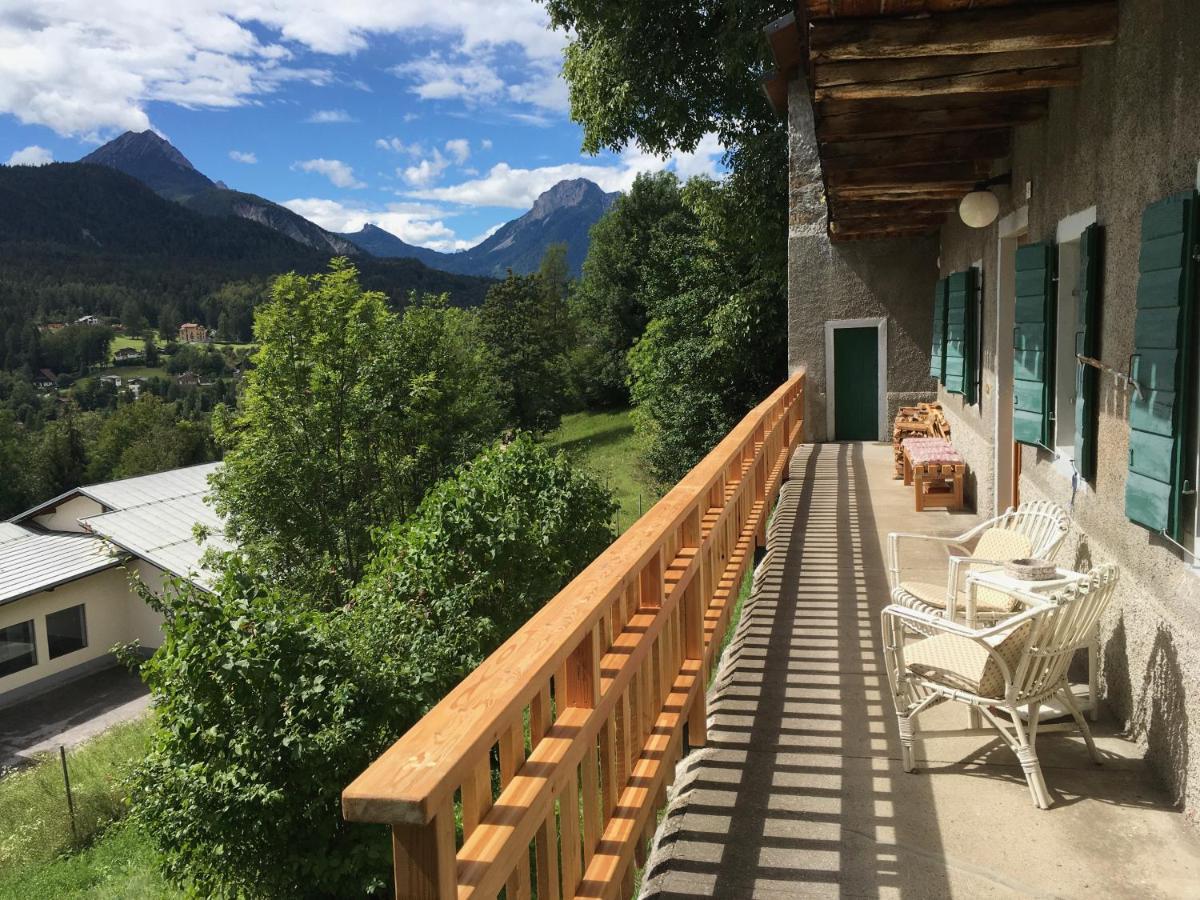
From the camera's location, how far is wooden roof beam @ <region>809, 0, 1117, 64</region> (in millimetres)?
3568

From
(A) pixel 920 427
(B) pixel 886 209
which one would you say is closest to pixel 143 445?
(A) pixel 920 427

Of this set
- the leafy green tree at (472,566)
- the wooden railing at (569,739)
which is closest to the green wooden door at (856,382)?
the leafy green tree at (472,566)

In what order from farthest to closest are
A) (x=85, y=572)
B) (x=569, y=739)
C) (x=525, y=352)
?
(x=525, y=352) → (x=85, y=572) → (x=569, y=739)

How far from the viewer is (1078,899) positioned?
8.50 feet

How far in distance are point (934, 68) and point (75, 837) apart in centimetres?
1581

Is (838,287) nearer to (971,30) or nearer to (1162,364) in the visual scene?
(971,30)

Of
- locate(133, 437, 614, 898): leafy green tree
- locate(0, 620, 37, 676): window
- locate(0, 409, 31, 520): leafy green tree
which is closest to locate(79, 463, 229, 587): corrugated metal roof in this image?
locate(0, 620, 37, 676): window

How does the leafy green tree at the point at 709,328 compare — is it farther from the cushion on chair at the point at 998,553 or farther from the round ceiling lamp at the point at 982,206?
the cushion on chair at the point at 998,553

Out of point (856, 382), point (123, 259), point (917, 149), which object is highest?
point (123, 259)

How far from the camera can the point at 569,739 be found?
197 centimetres

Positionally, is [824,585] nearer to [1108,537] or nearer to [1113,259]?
[1108,537]

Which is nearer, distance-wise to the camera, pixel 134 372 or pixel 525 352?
pixel 525 352

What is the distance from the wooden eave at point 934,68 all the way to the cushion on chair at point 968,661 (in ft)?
7.38

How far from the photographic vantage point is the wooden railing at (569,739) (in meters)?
1.32
